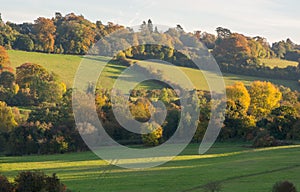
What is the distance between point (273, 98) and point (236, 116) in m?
13.8

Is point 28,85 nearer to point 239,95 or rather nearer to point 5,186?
point 239,95

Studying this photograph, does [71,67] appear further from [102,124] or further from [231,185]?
[231,185]

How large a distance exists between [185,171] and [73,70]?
58.9 m

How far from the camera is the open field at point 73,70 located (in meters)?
87.3

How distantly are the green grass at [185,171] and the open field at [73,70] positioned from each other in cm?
3578

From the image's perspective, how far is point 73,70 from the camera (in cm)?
9488

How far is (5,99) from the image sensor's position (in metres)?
75.0

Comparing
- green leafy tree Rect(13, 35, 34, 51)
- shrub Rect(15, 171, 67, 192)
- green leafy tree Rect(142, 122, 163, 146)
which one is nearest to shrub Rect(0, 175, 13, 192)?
shrub Rect(15, 171, 67, 192)

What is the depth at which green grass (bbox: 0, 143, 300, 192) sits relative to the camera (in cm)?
3319

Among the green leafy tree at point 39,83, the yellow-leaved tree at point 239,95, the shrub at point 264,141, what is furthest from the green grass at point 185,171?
the green leafy tree at point 39,83

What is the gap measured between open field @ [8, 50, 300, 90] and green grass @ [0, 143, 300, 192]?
35777 mm

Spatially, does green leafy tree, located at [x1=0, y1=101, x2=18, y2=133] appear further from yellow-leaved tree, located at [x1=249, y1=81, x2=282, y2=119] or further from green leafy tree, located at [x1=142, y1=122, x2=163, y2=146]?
yellow-leaved tree, located at [x1=249, y1=81, x2=282, y2=119]

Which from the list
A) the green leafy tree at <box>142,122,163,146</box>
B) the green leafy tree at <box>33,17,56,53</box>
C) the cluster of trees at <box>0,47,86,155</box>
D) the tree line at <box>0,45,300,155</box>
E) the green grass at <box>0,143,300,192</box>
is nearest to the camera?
the green grass at <box>0,143,300,192</box>

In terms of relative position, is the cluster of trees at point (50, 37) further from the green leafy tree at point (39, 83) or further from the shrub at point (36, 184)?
the shrub at point (36, 184)
